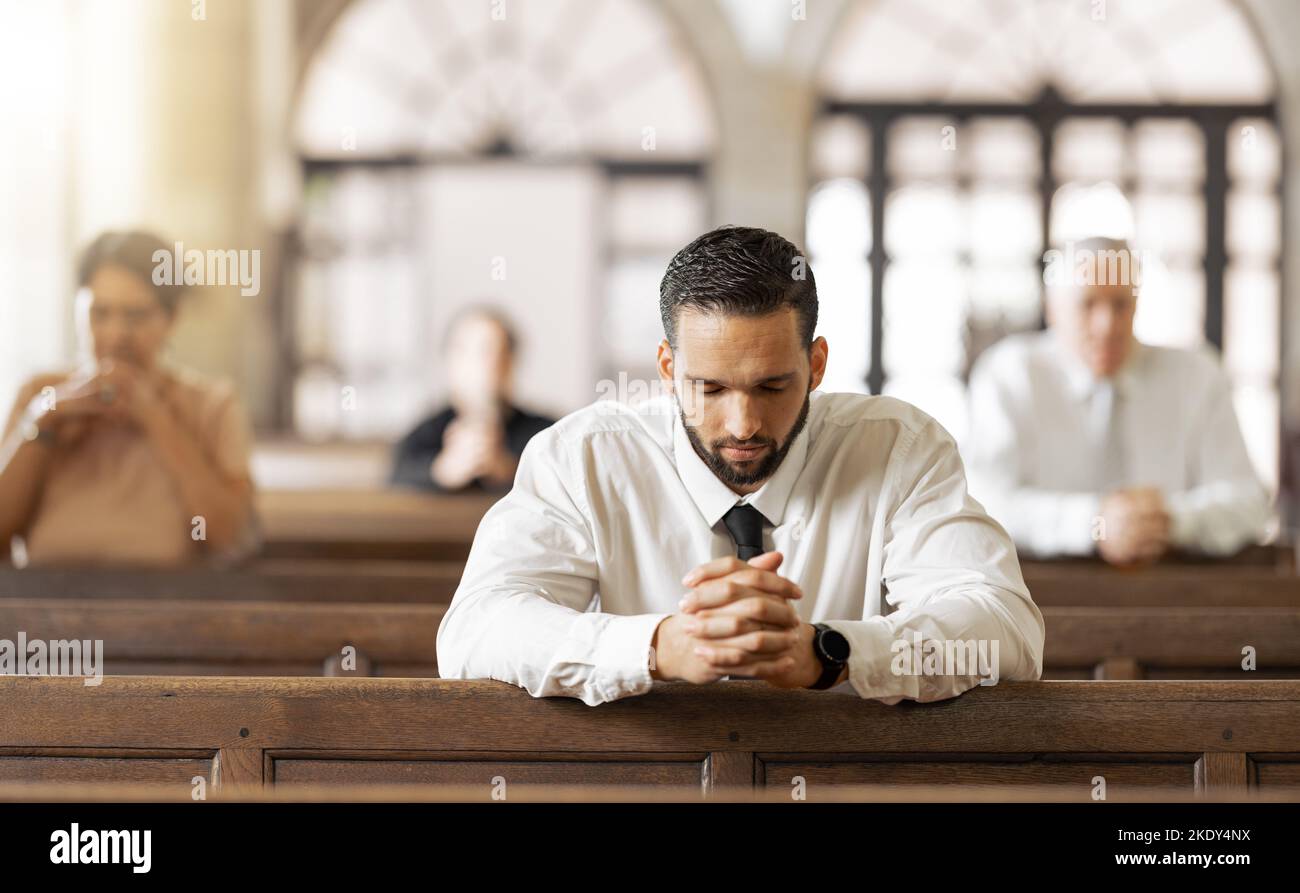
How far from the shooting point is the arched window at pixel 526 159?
9500 millimetres

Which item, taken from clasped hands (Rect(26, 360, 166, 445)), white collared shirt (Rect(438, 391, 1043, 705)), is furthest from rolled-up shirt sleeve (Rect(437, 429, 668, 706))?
clasped hands (Rect(26, 360, 166, 445))

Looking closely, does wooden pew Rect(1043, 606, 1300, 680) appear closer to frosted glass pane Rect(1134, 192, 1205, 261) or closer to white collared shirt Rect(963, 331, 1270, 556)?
white collared shirt Rect(963, 331, 1270, 556)

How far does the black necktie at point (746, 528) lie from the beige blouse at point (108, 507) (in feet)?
6.79

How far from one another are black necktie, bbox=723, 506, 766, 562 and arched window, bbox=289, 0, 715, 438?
23.7ft

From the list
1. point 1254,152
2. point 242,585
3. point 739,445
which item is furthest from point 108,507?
point 1254,152

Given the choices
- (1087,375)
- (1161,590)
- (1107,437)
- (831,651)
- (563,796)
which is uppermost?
(1087,375)

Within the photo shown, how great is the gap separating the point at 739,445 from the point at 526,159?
7.76 meters

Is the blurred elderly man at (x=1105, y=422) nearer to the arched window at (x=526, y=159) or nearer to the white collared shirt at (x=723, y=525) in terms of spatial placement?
the white collared shirt at (x=723, y=525)

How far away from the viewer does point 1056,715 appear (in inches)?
76.2

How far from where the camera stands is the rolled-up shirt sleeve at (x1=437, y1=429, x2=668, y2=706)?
1.86 m

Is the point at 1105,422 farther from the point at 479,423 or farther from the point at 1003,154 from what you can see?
the point at 1003,154

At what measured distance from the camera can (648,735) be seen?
1.93 metres

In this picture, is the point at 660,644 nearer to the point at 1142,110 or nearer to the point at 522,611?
the point at 522,611
